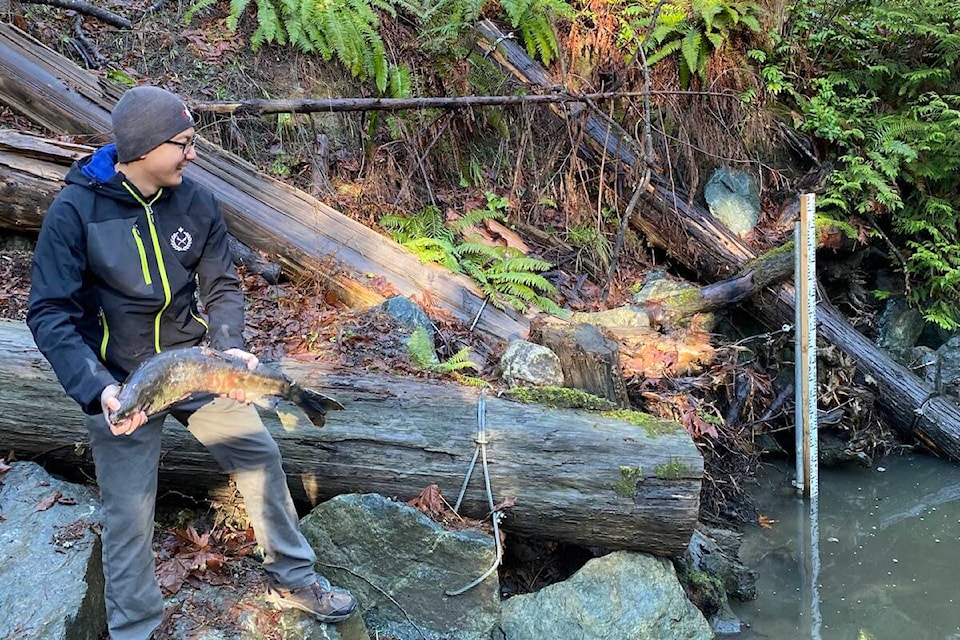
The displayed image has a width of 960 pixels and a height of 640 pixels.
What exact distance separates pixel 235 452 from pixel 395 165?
4.80 metres

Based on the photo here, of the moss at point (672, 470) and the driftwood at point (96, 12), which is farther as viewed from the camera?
the driftwood at point (96, 12)

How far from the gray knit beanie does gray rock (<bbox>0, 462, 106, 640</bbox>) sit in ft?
6.74

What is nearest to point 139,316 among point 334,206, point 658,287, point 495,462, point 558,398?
point 495,462

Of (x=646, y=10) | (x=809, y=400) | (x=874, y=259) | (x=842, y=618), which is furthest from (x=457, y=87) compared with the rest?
(x=842, y=618)

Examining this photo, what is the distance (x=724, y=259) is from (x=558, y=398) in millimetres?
4152

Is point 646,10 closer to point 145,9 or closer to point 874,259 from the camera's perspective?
point 874,259

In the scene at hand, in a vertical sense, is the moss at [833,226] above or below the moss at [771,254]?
above

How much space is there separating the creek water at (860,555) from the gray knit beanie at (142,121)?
453cm

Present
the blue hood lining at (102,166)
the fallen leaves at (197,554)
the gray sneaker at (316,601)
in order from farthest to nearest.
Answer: the fallen leaves at (197,554)
the gray sneaker at (316,601)
the blue hood lining at (102,166)

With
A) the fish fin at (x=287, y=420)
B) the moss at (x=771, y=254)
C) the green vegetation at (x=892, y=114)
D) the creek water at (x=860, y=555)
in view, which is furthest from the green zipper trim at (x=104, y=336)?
the green vegetation at (x=892, y=114)

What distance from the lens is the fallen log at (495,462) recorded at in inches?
163

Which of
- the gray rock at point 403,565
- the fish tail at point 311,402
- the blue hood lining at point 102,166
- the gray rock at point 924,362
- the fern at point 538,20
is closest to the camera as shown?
the blue hood lining at point 102,166

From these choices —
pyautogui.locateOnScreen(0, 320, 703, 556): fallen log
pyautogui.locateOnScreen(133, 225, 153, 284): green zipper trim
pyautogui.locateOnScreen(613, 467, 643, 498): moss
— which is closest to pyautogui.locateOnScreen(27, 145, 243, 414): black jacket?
pyautogui.locateOnScreen(133, 225, 153, 284): green zipper trim

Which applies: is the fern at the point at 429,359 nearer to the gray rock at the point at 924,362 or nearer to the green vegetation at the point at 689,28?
the green vegetation at the point at 689,28
